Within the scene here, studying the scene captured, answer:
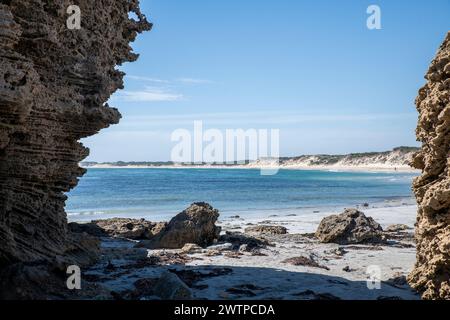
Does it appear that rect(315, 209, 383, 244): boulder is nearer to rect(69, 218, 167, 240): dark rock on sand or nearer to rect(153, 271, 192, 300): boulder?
rect(69, 218, 167, 240): dark rock on sand

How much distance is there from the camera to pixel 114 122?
32.6ft

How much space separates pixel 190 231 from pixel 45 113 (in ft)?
21.2

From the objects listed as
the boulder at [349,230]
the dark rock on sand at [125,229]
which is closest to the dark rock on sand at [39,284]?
the dark rock on sand at [125,229]

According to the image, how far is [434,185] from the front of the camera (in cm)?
715

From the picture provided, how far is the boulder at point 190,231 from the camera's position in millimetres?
13789

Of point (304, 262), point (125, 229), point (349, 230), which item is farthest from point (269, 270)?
point (125, 229)

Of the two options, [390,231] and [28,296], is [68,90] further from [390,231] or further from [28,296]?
[390,231]

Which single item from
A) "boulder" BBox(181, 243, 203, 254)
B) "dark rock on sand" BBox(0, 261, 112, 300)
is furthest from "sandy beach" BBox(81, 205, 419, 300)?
"dark rock on sand" BBox(0, 261, 112, 300)

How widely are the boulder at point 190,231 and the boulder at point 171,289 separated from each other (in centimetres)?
551

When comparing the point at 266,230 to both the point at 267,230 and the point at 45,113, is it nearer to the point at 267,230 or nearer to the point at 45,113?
the point at 267,230

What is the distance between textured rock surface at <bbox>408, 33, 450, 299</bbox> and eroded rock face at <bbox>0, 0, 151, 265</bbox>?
594cm

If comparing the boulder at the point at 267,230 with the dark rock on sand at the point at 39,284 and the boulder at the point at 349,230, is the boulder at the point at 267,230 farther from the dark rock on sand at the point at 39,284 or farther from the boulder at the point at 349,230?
the dark rock on sand at the point at 39,284

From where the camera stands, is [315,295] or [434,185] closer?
[434,185]
